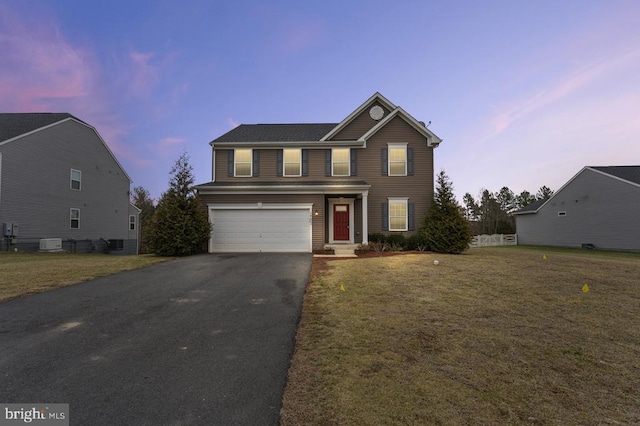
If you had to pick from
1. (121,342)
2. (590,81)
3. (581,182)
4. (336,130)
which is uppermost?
(590,81)

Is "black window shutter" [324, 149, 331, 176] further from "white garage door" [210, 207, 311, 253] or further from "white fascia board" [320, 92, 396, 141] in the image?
"white garage door" [210, 207, 311, 253]

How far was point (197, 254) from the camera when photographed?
574 inches

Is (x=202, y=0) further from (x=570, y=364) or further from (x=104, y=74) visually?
(x=570, y=364)

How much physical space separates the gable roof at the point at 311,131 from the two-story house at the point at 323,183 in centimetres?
6

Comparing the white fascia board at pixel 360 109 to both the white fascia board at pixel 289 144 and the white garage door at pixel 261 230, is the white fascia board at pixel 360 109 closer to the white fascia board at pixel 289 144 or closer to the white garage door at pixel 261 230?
the white fascia board at pixel 289 144

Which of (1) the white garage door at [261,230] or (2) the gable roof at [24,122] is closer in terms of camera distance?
(1) the white garage door at [261,230]

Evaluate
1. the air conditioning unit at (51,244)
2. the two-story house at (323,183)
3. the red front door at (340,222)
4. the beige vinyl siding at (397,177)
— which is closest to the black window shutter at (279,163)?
the two-story house at (323,183)

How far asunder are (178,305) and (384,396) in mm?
4834

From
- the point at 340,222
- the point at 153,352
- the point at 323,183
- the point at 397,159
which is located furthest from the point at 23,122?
the point at 397,159

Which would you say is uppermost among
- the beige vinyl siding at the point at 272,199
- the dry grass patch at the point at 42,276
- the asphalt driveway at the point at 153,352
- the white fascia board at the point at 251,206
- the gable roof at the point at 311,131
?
the gable roof at the point at 311,131

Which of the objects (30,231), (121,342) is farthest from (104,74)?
(121,342)

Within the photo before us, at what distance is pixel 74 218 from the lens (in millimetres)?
20781

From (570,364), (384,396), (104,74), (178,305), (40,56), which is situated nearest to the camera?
(384,396)

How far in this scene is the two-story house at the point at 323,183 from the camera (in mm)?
15461
